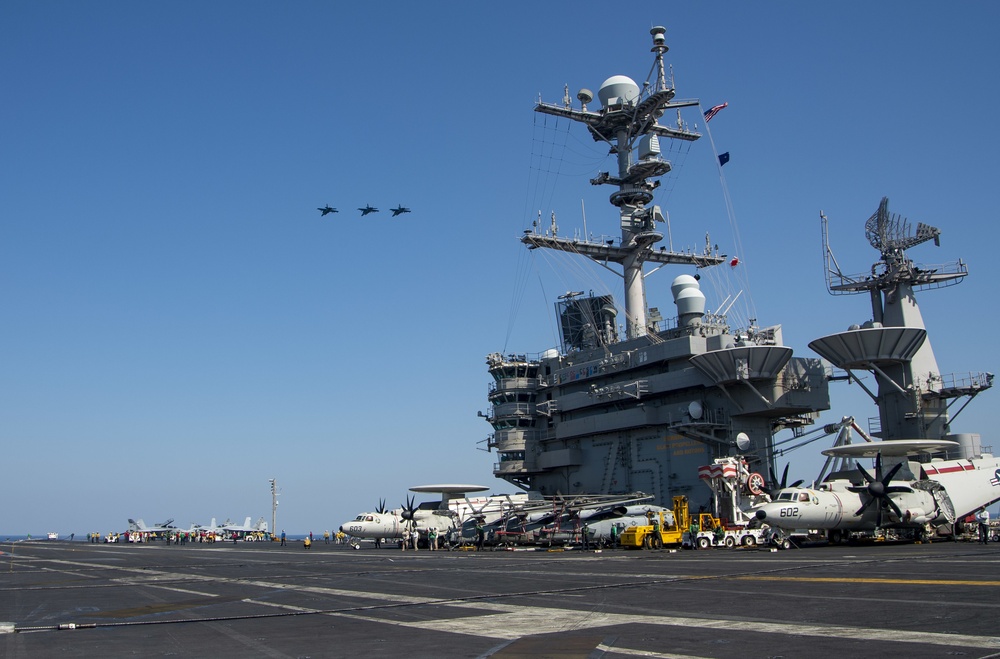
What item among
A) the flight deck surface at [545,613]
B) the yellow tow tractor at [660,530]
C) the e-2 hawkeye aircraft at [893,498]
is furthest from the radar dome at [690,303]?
the flight deck surface at [545,613]

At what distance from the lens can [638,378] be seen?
5991cm

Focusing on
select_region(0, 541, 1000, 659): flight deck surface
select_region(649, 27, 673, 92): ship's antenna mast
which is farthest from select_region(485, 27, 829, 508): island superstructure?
select_region(0, 541, 1000, 659): flight deck surface

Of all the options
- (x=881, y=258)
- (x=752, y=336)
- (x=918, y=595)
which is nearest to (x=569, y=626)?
(x=918, y=595)

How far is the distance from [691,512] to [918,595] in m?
37.1

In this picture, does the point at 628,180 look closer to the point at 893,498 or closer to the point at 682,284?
the point at 682,284

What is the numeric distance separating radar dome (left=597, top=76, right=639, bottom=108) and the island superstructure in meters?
0.10

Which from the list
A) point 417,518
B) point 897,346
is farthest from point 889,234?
point 417,518

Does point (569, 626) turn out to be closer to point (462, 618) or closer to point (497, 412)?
point (462, 618)

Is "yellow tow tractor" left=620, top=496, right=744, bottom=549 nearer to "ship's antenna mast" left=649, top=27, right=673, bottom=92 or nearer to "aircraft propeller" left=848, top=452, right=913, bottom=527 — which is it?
"aircraft propeller" left=848, top=452, right=913, bottom=527

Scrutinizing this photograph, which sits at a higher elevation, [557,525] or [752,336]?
[752,336]

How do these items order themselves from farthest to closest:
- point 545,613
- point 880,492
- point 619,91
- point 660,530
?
point 619,91
point 660,530
point 880,492
point 545,613

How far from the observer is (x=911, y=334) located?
170 ft

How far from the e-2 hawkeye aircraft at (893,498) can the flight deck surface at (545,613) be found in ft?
37.5

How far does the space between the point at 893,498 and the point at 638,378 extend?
69.8ft
